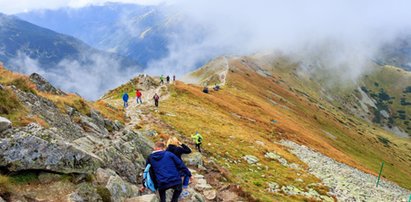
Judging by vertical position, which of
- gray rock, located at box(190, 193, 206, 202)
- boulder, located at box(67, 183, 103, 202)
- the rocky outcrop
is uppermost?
the rocky outcrop

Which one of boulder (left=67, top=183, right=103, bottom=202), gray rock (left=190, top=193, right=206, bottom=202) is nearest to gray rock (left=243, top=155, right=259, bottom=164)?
gray rock (left=190, top=193, right=206, bottom=202)

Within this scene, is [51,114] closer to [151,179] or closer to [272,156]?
[151,179]

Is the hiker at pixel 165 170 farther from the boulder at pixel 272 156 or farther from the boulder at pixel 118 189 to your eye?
the boulder at pixel 272 156

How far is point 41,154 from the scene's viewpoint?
13.5 meters

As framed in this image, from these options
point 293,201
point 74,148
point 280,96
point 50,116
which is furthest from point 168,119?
point 280,96

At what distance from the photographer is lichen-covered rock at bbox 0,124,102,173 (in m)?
12.9

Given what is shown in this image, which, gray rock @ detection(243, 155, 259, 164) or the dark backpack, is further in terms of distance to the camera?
gray rock @ detection(243, 155, 259, 164)

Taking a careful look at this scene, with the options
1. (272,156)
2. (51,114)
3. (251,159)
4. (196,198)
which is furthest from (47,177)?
(272,156)

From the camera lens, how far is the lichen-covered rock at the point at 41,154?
12867 millimetres

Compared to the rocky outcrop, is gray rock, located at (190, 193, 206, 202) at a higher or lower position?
lower

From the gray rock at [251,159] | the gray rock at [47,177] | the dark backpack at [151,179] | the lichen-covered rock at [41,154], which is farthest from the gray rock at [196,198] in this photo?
the gray rock at [251,159]

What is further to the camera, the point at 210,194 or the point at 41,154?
the point at 210,194

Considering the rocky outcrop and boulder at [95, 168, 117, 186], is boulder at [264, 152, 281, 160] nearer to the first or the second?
the rocky outcrop

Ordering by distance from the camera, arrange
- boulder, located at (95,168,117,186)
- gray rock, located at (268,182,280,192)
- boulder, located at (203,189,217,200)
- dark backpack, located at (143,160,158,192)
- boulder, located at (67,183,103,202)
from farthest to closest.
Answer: gray rock, located at (268,182,280,192) → boulder, located at (203,189,217,200) → boulder, located at (95,168,117,186) → dark backpack, located at (143,160,158,192) → boulder, located at (67,183,103,202)
